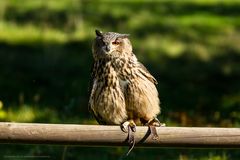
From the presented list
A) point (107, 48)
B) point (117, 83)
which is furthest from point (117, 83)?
point (107, 48)

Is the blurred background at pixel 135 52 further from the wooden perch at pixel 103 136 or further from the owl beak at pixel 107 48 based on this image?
the wooden perch at pixel 103 136

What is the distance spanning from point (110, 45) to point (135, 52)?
6715 millimetres

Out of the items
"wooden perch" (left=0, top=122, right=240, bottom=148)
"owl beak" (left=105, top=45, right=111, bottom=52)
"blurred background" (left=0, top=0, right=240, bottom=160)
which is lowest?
"blurred background" (left=0, top=0, right=240, bottom=160)

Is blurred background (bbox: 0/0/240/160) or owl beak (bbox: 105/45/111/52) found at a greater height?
owl beak (bbox: 105/45/111/52)

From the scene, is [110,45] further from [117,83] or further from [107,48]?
[117,83]

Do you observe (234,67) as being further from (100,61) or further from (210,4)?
(100,61)

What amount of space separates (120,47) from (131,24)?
28.7 feet

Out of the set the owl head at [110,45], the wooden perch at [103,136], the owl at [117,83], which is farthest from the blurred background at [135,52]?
the wooden perch at [103,136]

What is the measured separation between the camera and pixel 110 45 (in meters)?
5.67

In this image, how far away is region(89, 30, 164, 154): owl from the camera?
18.8 feet

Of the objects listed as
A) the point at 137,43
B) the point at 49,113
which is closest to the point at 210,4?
the point at 137,43

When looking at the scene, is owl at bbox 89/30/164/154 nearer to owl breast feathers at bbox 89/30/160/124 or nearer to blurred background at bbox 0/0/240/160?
owl breast feathers at bbox 89/30/160/124

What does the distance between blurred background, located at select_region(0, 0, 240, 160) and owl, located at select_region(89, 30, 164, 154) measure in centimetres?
162

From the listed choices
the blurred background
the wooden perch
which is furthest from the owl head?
the blurred background
